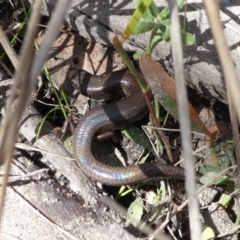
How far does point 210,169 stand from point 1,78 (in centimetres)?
167

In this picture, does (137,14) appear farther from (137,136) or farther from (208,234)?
(208,234)

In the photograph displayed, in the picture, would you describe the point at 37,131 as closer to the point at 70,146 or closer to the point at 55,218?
the point at 70,146

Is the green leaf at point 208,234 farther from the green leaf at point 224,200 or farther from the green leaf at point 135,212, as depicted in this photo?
the green leaf at point 135,212

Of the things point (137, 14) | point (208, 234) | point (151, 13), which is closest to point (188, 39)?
point (151, 13)

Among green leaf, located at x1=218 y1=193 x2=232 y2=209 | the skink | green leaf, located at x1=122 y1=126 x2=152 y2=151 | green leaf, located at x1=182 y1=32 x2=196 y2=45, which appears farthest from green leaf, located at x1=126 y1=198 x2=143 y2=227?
green leaf, located at x1=182 y1=32 x2=196 y2=45

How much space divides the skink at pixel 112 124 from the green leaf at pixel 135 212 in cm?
16

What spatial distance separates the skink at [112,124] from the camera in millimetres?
3588

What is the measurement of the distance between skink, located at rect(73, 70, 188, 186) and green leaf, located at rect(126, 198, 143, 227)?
16cm

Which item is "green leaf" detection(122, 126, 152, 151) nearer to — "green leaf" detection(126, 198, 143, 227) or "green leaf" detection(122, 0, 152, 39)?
"green leaf" detection(126, 198, 143, 227)

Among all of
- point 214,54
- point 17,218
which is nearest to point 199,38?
point 214,54

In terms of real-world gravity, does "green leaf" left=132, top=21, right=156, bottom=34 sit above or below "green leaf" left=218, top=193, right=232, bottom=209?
above

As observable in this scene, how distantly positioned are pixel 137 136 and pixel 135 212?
2.03 ft

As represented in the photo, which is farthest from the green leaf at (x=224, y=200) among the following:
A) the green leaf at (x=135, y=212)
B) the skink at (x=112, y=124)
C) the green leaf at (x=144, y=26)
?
the green leaf at (x=144, y=26)

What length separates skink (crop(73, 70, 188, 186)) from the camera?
11.8 feet
